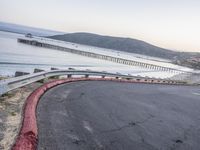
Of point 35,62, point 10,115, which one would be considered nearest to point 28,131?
point 10,115

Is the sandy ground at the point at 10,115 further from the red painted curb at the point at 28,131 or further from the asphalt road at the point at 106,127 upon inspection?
the asphalt road at the point at 106,127

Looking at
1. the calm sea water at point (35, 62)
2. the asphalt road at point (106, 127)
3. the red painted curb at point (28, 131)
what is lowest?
the calm sea water at point (35, 62)

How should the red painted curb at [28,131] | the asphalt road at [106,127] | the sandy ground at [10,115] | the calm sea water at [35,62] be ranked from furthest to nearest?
the calm sea water at [35,62] → the asphalt road at [106,127] → the sandy ground at [10,115] → the red painted curb at [28,131]

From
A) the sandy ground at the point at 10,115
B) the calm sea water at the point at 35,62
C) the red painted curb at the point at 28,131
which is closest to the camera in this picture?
the red painted curb at the point at 28,131

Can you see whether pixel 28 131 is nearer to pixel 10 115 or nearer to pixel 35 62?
pixel 10 115

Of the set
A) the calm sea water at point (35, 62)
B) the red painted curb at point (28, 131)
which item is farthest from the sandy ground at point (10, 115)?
the calm sea water at point (35, 62)

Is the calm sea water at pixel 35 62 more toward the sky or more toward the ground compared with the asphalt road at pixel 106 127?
more toward the ground

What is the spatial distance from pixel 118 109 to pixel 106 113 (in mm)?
1042

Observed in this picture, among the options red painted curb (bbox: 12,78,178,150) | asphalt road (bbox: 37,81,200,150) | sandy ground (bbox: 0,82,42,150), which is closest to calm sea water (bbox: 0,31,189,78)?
sandy ground (bbox: 0,82,42,150)

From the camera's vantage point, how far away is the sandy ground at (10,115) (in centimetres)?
464

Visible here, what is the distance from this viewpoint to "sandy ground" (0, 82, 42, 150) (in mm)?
4637

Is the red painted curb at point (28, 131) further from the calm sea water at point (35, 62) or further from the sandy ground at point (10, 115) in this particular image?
the calm sea water at point (35, 62)

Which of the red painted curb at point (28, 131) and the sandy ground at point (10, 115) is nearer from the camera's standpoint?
the red painted curb at point (28, 131)

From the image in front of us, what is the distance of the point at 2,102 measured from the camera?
7035 millimetres
